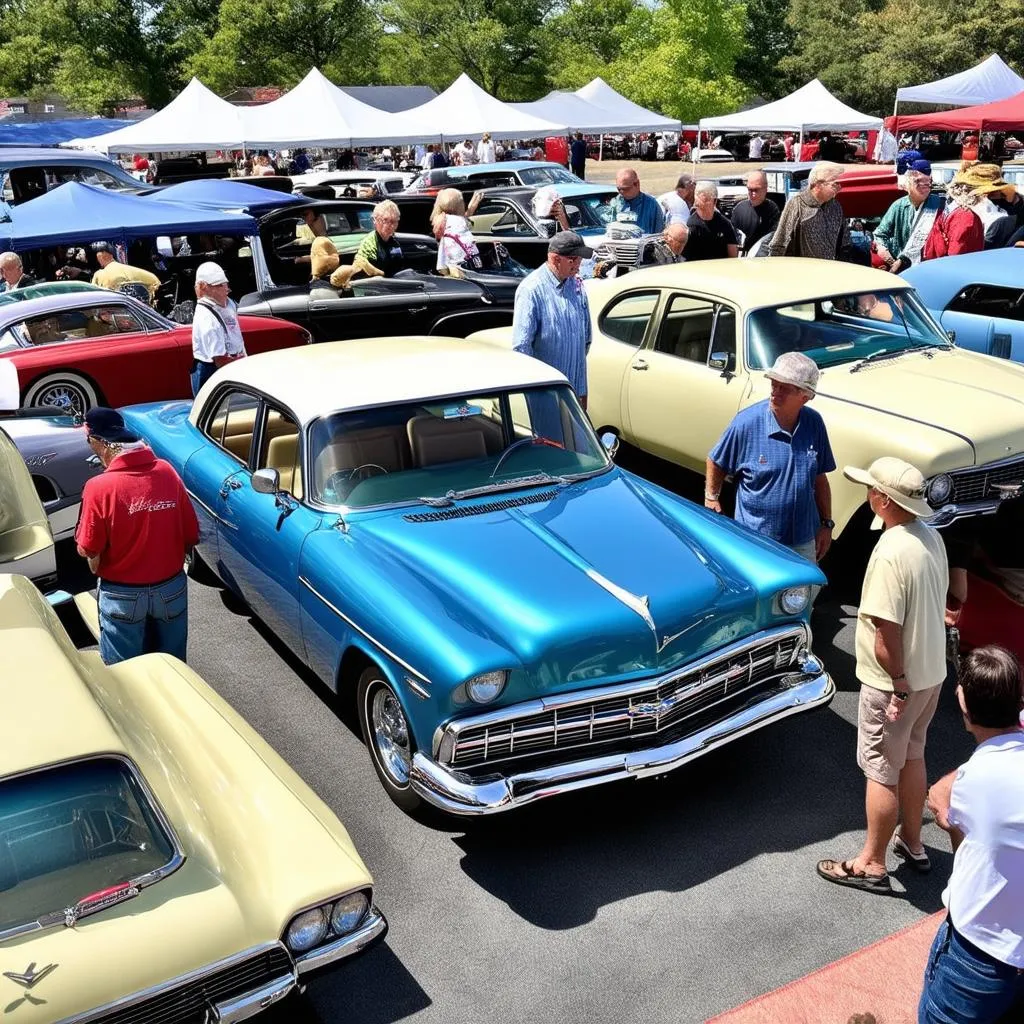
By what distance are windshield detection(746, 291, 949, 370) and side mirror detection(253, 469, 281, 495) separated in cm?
334

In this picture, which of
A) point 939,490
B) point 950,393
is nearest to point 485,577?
point 939,490

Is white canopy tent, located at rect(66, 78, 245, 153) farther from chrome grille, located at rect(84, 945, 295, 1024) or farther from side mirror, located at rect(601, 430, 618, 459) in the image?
chrome grille, located at rect(84, 945, 295, 1024)

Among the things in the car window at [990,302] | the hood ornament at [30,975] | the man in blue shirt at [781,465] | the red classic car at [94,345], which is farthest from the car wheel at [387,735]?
the car window at [990,302]

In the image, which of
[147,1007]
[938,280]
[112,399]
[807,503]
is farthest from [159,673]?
[938,280]

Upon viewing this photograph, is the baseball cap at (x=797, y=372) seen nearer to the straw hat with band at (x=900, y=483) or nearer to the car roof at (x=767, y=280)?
the straw hat with band at (x=900, y=483)

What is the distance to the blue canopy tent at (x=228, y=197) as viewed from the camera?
14500mm

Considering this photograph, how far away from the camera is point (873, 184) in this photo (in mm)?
18578

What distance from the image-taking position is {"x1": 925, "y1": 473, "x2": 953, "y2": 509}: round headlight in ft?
20.5

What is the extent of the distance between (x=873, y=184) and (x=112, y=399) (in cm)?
1342

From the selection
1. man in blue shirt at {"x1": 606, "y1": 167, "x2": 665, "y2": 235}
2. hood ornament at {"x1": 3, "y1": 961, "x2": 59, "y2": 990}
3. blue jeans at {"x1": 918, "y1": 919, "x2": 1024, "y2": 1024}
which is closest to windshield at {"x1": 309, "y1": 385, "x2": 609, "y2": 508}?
hood ornament at {"x1": 3, "y1": 961, "x2": 59, "y2": 990}

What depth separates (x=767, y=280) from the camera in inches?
303

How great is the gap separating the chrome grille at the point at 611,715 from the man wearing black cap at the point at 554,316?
9.72 ft

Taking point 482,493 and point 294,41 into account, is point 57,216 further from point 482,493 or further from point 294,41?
point 294,41

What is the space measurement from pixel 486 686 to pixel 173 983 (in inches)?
61.2
